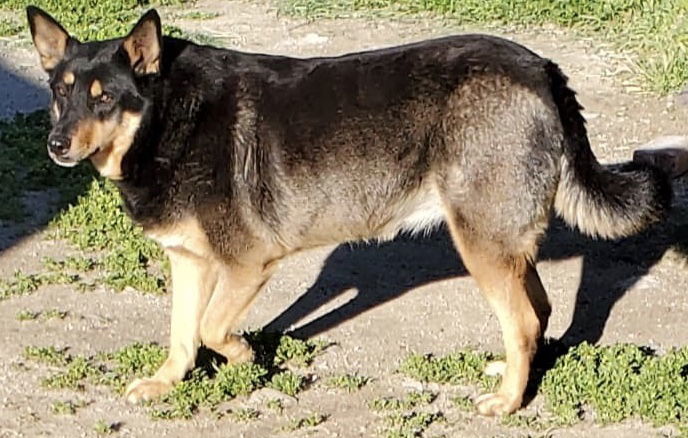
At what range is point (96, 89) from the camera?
539 cm

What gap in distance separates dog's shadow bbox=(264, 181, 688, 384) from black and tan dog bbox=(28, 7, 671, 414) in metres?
0.85

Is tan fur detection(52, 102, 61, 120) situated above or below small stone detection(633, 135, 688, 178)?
above

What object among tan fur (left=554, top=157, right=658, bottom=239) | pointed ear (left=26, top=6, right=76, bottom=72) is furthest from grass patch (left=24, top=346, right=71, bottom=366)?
tan fur (left=554, top=157, right=658, bottom=239)

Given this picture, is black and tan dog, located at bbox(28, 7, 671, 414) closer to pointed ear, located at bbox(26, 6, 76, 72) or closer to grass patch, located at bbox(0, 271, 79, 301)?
pointed ear, located at bbox(26, 6, 76, 72)

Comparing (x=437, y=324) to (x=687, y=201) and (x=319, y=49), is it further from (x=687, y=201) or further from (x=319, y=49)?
(x=319, y=49)

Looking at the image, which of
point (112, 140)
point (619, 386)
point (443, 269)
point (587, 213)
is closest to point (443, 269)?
point (443, 269)

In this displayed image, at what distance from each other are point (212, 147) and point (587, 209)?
1.57 metres

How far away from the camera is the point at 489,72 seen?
5469mm

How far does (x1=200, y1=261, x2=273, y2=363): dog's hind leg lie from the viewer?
5.63 metres

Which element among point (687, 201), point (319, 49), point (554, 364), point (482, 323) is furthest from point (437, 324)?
point (319, 49)

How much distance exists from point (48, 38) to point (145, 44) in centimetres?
46

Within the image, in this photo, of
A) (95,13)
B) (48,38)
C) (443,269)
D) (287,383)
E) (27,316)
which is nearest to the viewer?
(48,38)

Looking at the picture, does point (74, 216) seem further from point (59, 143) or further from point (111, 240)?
point (59, 143)

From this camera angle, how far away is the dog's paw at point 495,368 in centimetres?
584
